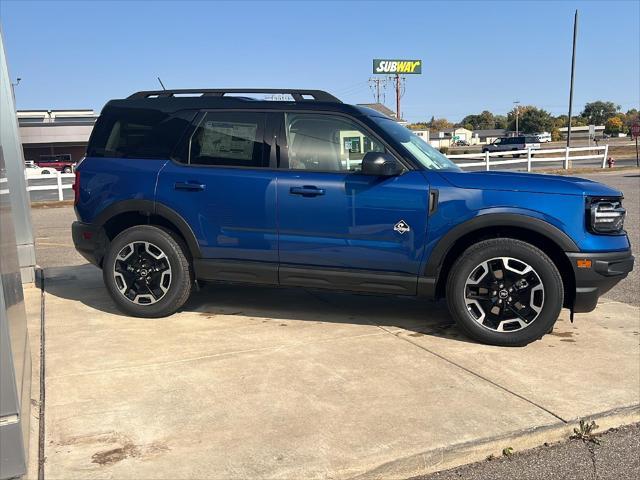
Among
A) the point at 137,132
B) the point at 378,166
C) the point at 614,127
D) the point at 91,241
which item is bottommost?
the point at 91,241

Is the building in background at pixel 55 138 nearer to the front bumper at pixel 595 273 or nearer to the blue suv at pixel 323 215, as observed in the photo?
the blue suv at pixel 323 215

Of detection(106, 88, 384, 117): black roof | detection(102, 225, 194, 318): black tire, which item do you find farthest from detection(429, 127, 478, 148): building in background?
detection(102, 225, 194, 318): black tire

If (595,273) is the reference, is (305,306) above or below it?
below

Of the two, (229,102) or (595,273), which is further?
(229,102)

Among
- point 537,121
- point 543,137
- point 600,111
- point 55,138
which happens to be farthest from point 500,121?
point 55,138

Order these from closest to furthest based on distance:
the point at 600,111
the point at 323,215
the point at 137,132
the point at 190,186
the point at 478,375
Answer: the point at 478,375 → the point at 323,215 → the point at 190,186 → the point at 137,132 → the point at 600,111

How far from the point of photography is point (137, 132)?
5250 millimetres

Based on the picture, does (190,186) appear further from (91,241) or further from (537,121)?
(537,121)

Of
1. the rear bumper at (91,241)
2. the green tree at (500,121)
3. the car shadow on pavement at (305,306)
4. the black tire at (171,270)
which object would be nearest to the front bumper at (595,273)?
the car shadow on pavement at (305,306)

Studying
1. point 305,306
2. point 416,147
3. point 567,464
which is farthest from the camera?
point 305,306

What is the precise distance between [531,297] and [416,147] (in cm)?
157

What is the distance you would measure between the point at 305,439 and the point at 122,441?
Result: 94 cm

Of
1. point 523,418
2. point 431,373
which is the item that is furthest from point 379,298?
point 523,418

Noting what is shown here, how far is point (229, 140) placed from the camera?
505cm
